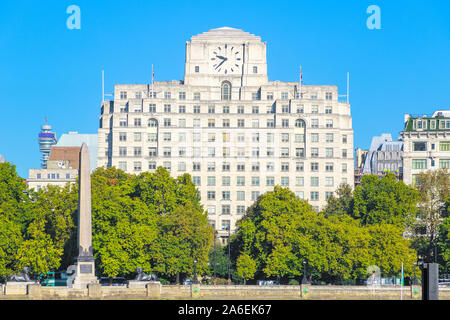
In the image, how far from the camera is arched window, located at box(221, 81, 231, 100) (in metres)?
167

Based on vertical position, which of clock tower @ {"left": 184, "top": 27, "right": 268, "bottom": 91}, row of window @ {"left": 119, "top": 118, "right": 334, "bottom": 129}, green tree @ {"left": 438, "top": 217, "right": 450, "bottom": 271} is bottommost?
green tree @ {"left": 438, "top": 217, "right": 450, "bottom": 271}

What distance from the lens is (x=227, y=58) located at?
6619 inches

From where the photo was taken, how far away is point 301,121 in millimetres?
159125

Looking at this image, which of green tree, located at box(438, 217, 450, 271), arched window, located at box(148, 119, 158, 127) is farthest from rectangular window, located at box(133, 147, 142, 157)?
green tree, located at box(438, 217, 450, 271)

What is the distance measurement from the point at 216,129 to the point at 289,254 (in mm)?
44789

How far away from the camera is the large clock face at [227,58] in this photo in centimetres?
16788

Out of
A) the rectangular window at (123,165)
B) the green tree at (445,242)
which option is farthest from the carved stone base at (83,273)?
the rectangular window at (123,165)

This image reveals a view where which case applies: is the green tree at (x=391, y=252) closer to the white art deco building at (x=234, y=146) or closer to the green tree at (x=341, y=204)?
the green tree at (x=341, y=204)

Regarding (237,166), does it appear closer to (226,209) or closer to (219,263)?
(226,209)

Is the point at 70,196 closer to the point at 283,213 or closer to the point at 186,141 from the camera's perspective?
the point at 283,213

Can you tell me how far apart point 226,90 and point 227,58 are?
622cm

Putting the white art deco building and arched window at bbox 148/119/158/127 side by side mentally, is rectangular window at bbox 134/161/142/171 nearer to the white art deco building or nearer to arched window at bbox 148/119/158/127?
the white art deco building

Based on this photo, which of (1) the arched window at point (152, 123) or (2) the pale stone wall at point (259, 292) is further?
(1) the arched window at point (152, 123)

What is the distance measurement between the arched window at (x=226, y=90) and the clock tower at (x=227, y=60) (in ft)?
2.22
